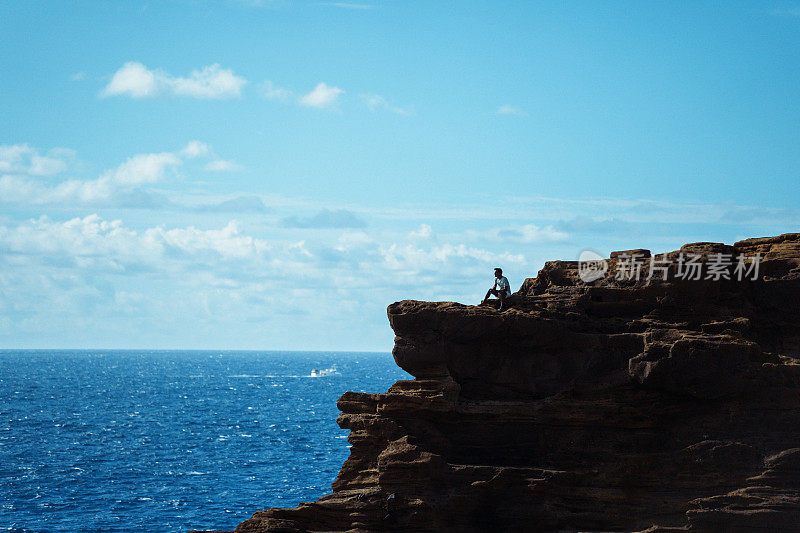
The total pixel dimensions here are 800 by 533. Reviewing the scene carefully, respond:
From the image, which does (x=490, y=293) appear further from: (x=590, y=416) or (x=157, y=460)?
(x=157, y=460)

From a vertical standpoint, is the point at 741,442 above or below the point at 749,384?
below

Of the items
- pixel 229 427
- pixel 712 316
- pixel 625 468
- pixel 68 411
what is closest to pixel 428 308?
pixel 625 468

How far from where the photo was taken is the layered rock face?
23.6 metres

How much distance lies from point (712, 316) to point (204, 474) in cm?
4647

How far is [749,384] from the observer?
78.9 feet

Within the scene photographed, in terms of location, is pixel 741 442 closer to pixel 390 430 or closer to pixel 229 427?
pixel 390 430

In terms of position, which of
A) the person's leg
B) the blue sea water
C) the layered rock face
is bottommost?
the blue sea water

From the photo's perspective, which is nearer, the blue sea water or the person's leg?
the person's leg

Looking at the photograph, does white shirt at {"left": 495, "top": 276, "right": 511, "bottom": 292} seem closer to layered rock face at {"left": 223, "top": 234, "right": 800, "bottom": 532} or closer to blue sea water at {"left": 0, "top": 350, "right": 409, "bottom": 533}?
layered rock face at {"left": 223, "top": 234, "right": 800, "bottom": 532}

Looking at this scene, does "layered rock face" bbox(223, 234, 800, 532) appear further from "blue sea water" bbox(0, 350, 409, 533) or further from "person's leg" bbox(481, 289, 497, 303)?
"blue sea water" bbox(0, 350, 409, 533)

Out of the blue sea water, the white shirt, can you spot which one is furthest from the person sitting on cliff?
the blue sea water

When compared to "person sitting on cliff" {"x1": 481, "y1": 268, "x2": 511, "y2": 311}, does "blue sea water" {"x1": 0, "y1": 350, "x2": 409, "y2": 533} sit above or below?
below

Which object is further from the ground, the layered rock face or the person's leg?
the person's leg

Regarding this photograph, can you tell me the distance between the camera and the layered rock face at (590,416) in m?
23.6
